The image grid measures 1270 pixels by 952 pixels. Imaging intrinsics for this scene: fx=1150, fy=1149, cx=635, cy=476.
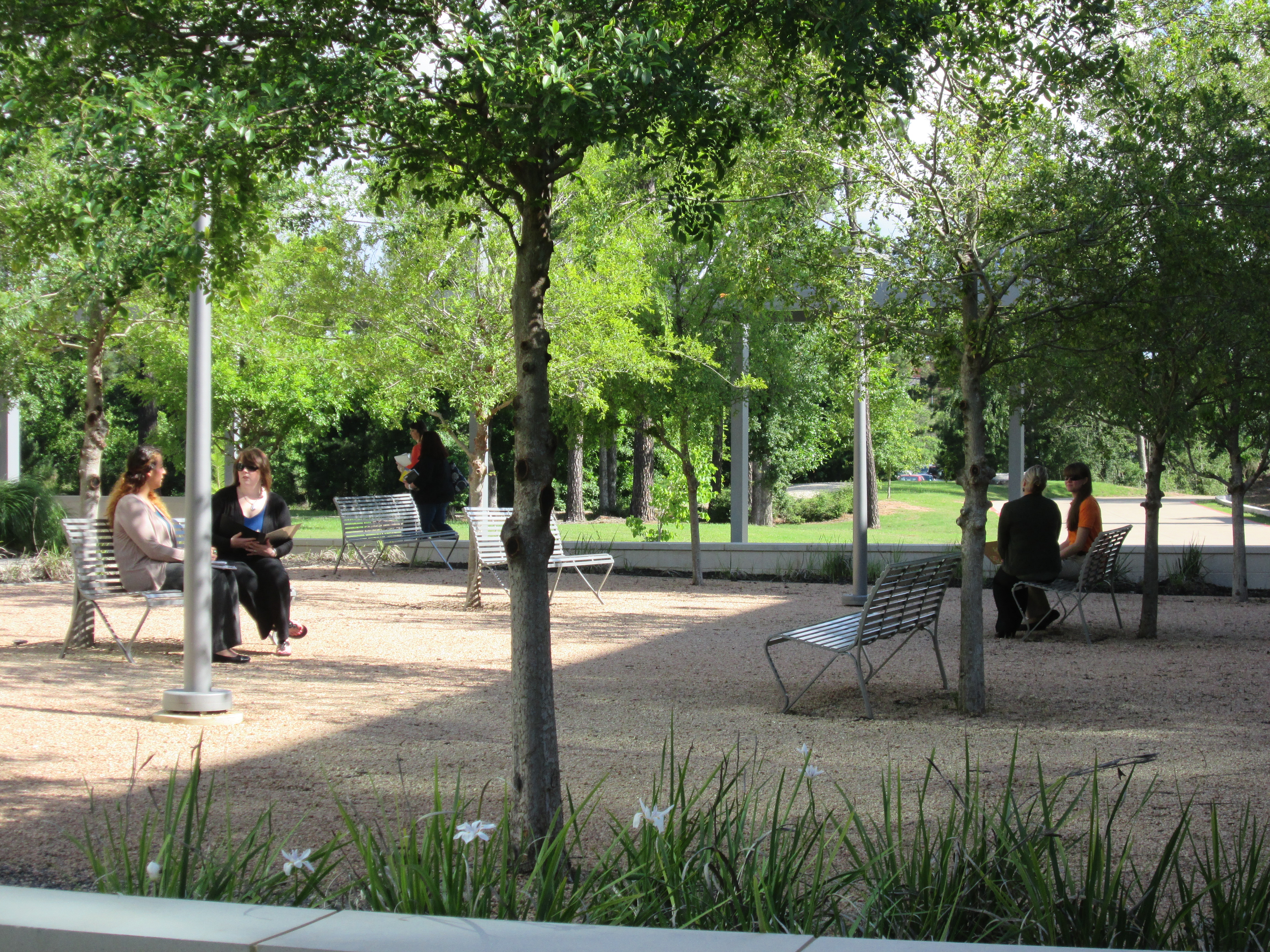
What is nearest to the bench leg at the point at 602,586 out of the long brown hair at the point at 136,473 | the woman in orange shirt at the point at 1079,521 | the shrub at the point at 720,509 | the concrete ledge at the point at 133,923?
the woman in orange shirt at the point at 1079,521

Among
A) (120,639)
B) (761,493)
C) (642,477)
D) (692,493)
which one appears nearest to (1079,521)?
(692,493)

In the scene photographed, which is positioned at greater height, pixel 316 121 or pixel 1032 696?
pixel 316 121

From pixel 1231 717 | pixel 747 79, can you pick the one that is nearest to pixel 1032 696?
pixel 1231 717

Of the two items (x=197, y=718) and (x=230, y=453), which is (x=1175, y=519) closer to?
(x=230, y=453)

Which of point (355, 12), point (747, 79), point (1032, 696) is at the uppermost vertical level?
point (747, 79)

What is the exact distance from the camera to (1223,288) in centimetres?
680

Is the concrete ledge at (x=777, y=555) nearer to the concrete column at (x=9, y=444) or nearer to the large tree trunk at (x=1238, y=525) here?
the large tree trunk at (x=1238, y=525)

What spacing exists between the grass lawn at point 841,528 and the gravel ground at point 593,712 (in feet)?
10.6

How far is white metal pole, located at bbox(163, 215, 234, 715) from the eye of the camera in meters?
5.93

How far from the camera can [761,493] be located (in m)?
25.4

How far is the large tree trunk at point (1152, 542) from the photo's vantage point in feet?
29.4

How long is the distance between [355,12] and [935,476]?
55899 millimetres

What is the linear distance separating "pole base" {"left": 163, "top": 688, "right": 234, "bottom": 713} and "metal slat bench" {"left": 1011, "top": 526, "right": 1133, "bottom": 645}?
598 centimetres

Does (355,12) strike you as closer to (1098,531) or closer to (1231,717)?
(1231,717)
